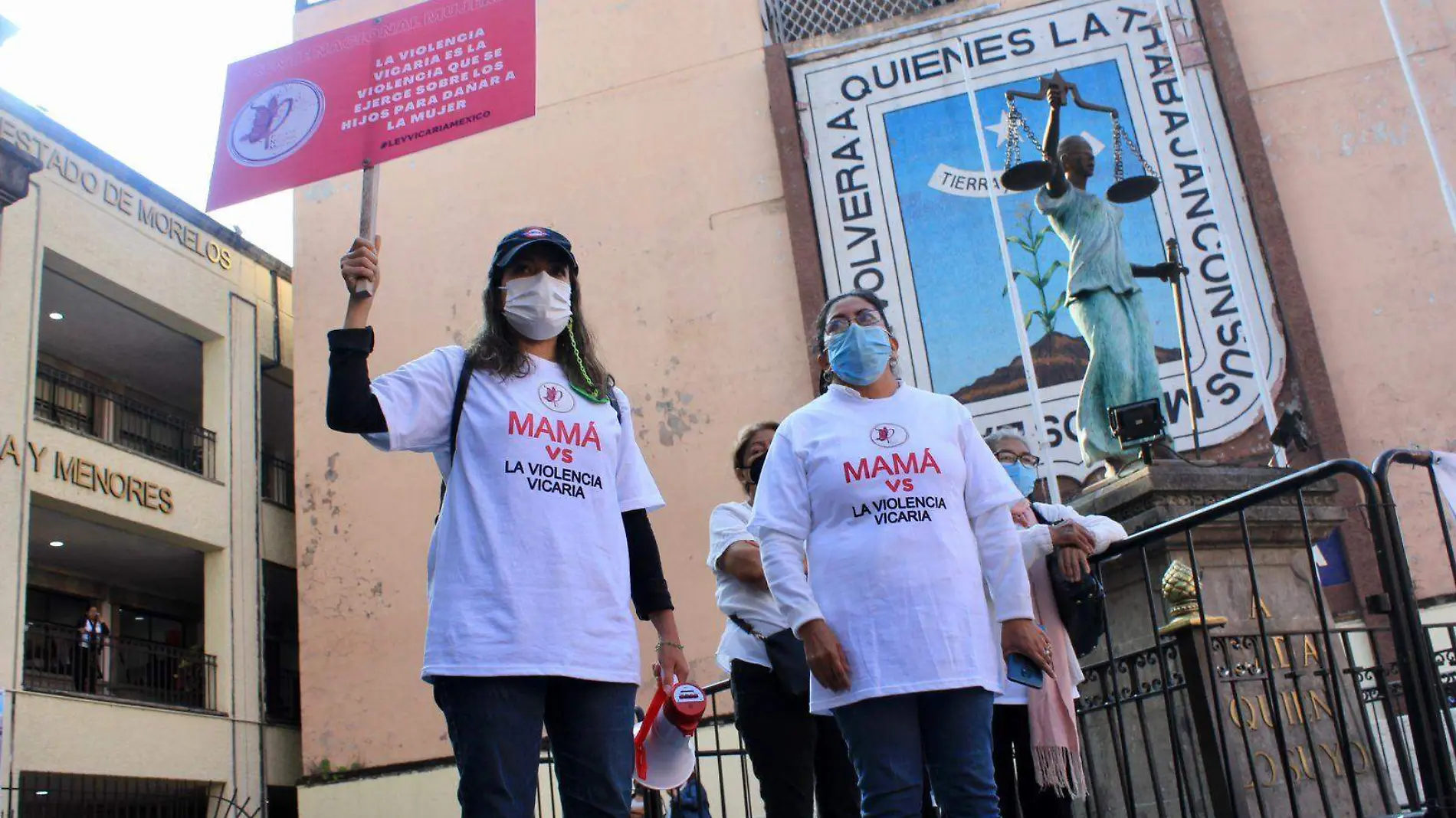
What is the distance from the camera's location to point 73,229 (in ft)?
42.5

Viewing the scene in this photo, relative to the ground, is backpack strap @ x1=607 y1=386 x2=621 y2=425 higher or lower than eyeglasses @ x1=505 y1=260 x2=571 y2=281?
lower

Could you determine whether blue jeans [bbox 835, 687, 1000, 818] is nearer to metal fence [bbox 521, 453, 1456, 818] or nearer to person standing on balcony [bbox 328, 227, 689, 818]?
person standing on balcony [bbox 328, 227, 689, 818]

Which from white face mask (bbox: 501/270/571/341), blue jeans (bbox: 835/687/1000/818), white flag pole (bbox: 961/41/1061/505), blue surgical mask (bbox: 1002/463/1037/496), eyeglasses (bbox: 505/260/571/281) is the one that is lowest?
blue jeans (bbox: 835/687/1000/818)

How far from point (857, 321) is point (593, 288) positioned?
9.90 metres

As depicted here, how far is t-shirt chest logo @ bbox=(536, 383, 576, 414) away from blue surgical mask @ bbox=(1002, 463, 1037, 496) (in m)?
1.93

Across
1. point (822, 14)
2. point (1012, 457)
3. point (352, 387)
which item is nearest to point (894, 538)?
point (352, 387)

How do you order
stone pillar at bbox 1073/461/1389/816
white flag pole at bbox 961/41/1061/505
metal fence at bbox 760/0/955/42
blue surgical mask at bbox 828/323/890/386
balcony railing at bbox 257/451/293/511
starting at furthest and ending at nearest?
balcony railing at bbox 257/451/293/511 → metal fence at bbox 760/0/955/42 → white flag pole at bbox 961/41/1061/505 → stone pillar at bbox 1073/461/1389/816 → blue surgical mask at bbox 828/323/890/386

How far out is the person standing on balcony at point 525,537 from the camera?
2.21 m

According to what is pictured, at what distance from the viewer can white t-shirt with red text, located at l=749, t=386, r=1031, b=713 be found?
2.51 metres

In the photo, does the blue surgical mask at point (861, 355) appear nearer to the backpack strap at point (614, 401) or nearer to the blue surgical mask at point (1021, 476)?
the backpack strap at point (614, 401)

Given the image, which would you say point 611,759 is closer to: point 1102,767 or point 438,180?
point 1102,767

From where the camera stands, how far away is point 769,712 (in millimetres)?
3424

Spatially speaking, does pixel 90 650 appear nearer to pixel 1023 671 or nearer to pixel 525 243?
pixel 525 243

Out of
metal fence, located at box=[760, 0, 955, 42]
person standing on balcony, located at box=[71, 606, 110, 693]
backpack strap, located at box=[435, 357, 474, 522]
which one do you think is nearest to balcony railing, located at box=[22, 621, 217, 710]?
person standing on balcony, located at box=[71, 606, 110, 693]
